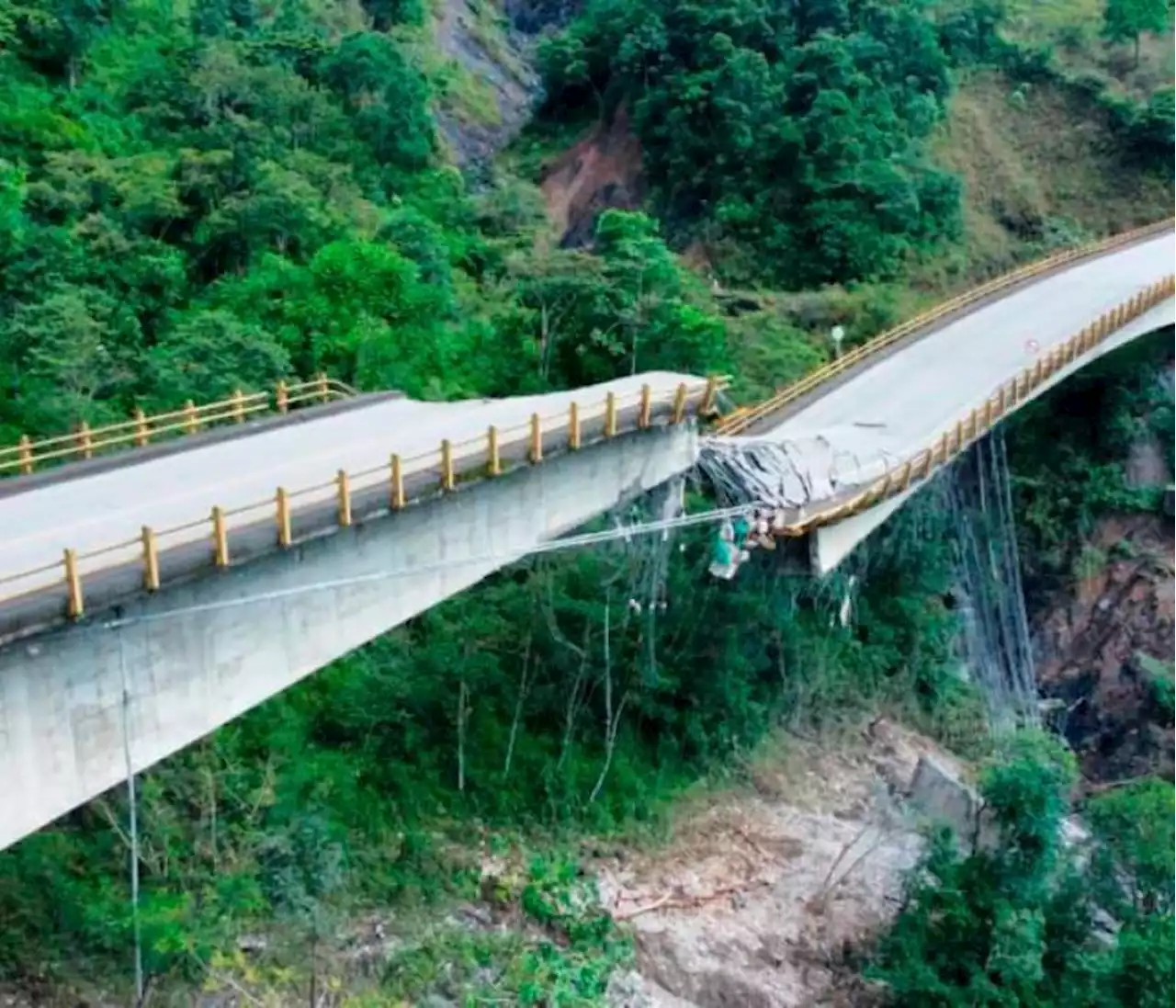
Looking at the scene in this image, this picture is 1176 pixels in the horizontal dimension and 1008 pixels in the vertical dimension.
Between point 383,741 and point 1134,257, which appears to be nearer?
point 383,741

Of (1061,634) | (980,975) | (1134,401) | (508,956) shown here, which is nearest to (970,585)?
(1061,634)

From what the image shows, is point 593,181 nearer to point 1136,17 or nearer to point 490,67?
point 490,67

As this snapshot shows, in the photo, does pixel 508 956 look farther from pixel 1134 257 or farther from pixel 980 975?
pixel 1134 257

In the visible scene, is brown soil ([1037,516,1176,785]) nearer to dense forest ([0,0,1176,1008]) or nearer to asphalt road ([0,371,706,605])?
dense forest ([0,0,1176,1008])

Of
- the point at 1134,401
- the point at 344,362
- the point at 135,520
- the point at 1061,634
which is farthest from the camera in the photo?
the point at 1134,401

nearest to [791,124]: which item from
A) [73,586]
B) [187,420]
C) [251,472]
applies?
[187,420]

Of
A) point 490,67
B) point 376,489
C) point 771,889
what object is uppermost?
point 490,67

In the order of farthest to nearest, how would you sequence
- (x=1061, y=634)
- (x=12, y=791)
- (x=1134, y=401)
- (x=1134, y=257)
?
1. (x=1134, y=257)
2. (x=1134, y=401)
3. (x=1061, y=634)
4. (x=12, y=791)
